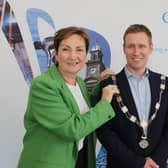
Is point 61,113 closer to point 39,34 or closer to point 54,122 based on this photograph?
point 54,122

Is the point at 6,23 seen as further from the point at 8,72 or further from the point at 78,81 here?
the point at 78,81

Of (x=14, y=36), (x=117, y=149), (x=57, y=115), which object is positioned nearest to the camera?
(x=57, y=115)

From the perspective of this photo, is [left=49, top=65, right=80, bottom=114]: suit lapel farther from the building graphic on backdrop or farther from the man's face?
the building graphic on backdrop

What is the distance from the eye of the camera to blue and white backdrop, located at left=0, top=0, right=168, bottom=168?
197cm

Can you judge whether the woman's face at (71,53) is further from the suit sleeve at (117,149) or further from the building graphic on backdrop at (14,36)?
the building graphic on backdrop at (14,36)

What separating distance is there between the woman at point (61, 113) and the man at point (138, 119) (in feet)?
0.39

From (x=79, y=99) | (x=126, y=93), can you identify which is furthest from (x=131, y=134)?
(x=79, y=99)

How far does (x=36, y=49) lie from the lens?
6.63 ft

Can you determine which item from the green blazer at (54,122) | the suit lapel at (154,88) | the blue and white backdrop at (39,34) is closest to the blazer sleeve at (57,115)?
the green blazer at (54,122)

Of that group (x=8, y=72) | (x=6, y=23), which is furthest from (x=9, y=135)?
(x=6, y=23)

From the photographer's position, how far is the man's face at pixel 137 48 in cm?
157

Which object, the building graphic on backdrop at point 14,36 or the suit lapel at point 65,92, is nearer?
the suit lapel at point 65,92

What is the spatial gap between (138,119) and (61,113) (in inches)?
15.9

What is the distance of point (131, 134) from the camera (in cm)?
158
